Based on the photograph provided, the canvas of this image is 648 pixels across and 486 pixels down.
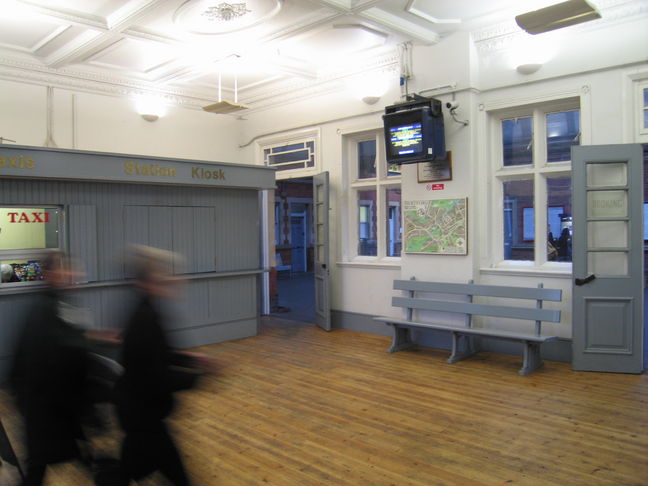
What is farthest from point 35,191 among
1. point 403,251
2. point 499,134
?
point 499,134

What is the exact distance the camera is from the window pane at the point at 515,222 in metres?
6.39

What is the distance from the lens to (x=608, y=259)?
528 cm

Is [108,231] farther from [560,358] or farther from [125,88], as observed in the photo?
[560,358]

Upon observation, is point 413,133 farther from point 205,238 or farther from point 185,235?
point 185,235

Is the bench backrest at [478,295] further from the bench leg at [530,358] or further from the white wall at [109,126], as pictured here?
the white wall at [109,126]

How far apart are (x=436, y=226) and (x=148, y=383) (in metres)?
4.70

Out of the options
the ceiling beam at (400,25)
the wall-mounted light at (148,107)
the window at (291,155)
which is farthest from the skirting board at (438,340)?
the wall-mounted light at (148,107)

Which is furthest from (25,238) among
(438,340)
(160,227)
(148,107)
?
(438,340)

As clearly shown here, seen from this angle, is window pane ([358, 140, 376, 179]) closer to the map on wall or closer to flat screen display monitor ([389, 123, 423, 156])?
the map on wall

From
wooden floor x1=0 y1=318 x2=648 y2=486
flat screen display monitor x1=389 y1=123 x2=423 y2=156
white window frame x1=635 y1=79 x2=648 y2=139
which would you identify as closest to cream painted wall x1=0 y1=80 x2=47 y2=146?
wooden floor x1=0 y1=318 x2=648 y2=486

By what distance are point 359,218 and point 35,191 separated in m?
4.27

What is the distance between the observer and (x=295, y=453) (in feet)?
11.5

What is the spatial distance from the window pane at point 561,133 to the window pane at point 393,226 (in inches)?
85.2

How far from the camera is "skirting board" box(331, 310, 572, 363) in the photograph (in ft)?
18.4
